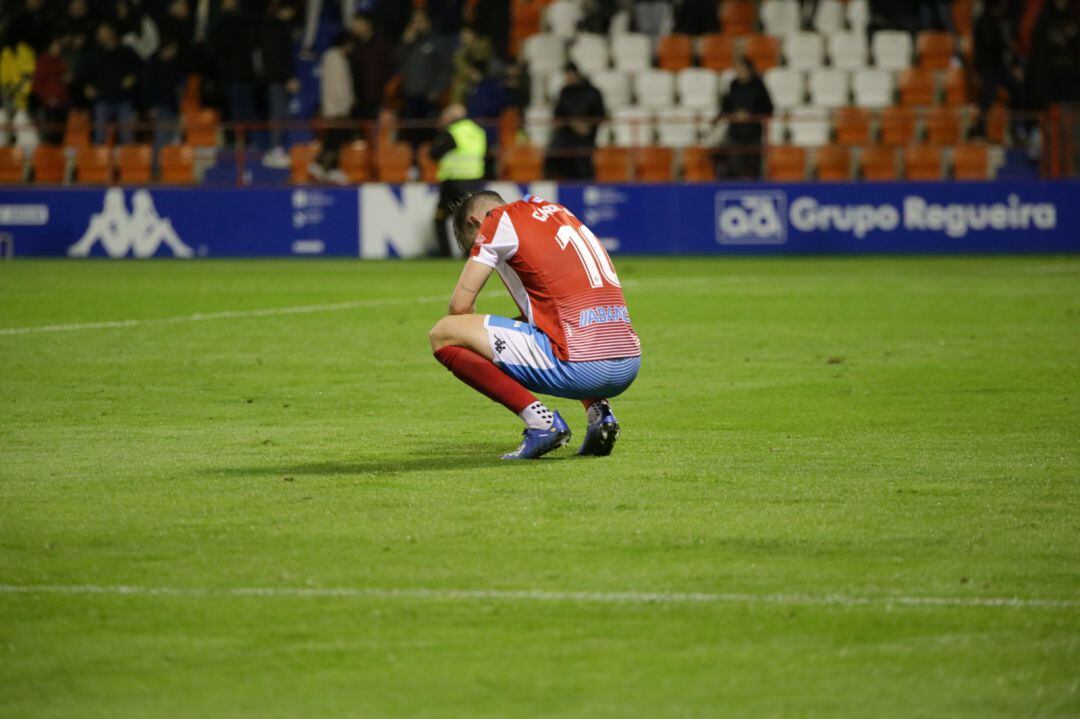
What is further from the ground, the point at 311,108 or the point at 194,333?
the point at 311,108

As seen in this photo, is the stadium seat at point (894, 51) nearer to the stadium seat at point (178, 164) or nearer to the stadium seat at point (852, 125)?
the stadium seat at point (852, 125)

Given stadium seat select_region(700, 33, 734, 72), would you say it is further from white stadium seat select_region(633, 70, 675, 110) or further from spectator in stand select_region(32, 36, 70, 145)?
spectator in stand select_region(32, 36, 70, 145)

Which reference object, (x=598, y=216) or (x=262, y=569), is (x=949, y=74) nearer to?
(x=598, y=216)


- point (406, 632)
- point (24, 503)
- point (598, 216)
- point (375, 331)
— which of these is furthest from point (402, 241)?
point (406, 632)

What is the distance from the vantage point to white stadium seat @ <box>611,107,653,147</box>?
28875mm

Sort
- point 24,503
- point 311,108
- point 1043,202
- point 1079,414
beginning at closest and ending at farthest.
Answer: point 24,503
point 1079,414
point 1043,202
point 311,108

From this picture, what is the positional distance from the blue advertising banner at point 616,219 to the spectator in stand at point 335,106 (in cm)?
45

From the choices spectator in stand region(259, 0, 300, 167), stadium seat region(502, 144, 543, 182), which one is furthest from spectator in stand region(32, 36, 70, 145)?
stadium seat region(502, 144, 543, 182)

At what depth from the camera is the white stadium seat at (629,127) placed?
94.7 ft

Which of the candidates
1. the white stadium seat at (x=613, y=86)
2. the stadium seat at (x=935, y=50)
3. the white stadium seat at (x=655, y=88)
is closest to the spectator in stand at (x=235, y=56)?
the white stadium seat at (x=613, y=86)

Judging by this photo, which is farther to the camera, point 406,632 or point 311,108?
point 311,108

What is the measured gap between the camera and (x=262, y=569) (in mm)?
6086

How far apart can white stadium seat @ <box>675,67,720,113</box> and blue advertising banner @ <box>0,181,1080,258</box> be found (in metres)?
2.18

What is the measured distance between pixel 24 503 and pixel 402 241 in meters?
21.2
